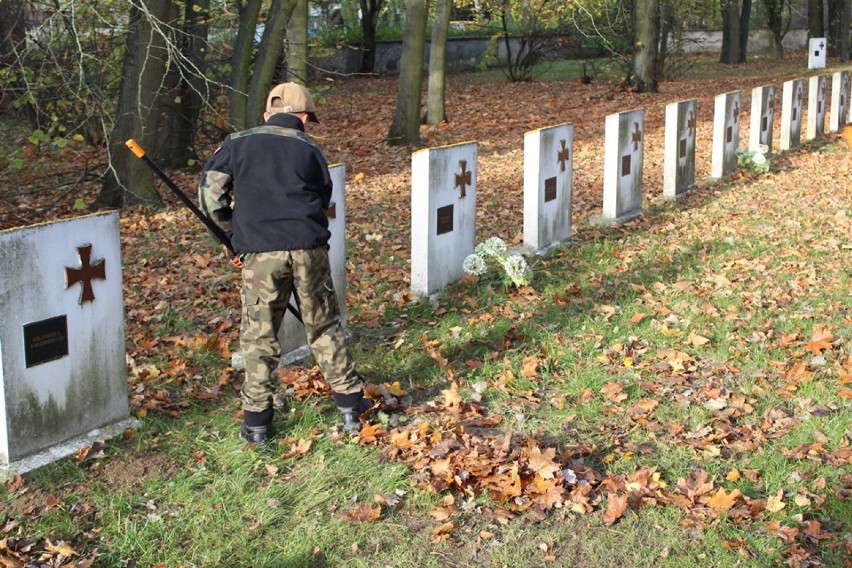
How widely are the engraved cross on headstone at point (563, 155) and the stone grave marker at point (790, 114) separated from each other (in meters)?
8.66

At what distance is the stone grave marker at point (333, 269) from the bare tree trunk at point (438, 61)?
43.4 ft

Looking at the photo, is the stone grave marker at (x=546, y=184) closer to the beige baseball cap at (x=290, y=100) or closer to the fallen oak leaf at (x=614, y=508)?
the beige baseball cap at (x=290, y=100)

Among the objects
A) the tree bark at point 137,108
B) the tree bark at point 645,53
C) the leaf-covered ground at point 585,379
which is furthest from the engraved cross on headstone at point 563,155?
the tree bark at point 645,53

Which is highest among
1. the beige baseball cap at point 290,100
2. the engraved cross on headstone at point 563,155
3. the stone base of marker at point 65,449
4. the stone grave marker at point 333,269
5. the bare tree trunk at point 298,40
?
the bare tree trunk at point 298,40

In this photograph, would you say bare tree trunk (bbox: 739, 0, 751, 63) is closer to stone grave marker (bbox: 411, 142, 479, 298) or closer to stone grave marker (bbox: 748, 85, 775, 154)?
stone grave marker (bbox: 748, 85, 775, 154)

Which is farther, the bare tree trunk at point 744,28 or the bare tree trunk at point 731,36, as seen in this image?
the bare tree trunk at point 744,28

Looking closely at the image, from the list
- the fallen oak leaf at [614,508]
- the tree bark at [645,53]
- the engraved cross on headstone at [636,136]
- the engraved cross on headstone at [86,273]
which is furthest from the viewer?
the tree bark at [645,53]

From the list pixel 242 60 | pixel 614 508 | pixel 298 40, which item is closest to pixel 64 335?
pixel 614 508

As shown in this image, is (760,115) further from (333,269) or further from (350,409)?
(350,409)

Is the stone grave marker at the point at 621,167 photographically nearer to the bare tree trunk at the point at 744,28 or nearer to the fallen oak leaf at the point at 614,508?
the fallen oak leaf at the point at 614,508

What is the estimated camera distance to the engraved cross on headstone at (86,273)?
5.42 meters

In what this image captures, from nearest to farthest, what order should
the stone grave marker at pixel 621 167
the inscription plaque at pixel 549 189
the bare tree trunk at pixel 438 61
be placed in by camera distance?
the inscription plaque at pixel 549 189 → the stone grave marker at pixel 621 167 → the bare tree trunk at pixel 438 61

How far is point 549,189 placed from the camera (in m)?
10.2

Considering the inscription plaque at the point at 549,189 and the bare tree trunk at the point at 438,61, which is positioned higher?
the bare tree trunk at the point at 438,61
